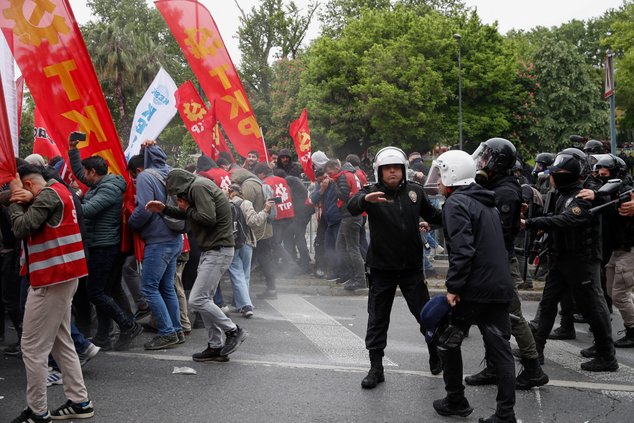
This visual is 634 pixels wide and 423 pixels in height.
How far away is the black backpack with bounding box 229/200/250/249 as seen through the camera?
27.9ft

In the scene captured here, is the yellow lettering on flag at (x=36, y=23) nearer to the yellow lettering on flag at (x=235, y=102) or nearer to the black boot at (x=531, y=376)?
the yellow lettering on flag at (x=235, y=102)

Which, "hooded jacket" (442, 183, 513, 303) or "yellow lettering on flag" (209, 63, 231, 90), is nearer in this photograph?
"hooded jacket" (442, 183, 513, 303)

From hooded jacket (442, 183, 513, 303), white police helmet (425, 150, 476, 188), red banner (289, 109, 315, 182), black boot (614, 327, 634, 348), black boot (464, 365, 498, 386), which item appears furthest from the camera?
red banner (289, 109, 315, 182)

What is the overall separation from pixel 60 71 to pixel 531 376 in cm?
482

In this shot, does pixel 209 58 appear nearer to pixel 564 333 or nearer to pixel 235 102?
pixel 235 102

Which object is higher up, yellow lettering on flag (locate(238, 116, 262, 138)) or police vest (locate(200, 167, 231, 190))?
yellow lettering on flag (locate(238, 116, 262, 138))

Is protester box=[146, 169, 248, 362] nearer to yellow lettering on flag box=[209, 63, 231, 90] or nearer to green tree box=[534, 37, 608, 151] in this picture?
yellow lettering on flag box=[209, 63, 231, 90]

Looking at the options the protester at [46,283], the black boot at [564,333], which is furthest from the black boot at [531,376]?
the protester at [46,283]

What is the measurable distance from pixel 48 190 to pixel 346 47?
42975mm

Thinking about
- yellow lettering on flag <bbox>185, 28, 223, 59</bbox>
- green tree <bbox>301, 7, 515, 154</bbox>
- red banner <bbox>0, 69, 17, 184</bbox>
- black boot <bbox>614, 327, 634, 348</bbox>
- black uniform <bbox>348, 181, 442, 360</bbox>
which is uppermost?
green tree <bbox>301, 7, 515, 154</bbox>

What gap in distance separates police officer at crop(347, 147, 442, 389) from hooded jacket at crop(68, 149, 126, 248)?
2424mm

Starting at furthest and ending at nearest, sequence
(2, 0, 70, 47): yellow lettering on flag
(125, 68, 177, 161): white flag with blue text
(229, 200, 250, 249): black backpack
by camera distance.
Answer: (125, 68, 177, 161): white flag with blue text, (229, 200, 250, 249): black backpack, (2, 0, 70, 47): yellow lettering on flag

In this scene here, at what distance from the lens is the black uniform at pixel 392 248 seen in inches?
230

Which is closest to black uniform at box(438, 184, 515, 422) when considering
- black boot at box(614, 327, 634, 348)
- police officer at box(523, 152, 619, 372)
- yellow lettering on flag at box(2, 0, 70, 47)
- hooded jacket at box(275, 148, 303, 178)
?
police officer at box(523, 152, 619, 372)
